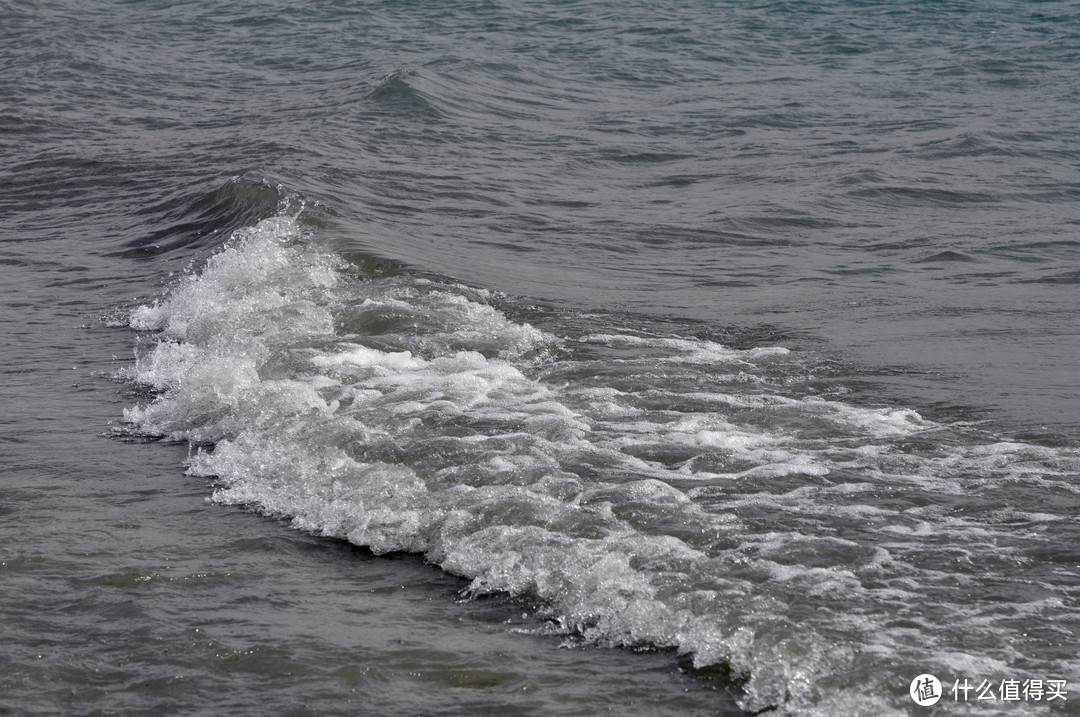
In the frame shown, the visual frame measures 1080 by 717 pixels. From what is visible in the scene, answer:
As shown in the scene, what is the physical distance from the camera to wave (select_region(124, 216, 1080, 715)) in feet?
12.3

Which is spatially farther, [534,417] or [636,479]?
[534,417]

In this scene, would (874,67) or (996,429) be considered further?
(874,67)

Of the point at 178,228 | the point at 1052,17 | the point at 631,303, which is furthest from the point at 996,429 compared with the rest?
the point at 1052,17

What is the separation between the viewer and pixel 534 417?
5.64m

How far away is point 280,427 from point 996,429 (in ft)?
11.5

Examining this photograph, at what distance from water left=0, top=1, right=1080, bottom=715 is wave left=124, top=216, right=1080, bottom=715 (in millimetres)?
20

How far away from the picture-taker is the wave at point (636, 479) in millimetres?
3736

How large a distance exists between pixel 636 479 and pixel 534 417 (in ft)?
2.87

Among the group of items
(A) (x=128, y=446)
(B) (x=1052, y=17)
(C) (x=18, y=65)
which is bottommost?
(A) (x=128, y=446)

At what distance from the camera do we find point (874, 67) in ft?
64.1

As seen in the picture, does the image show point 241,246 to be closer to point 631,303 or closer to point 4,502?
point 631,303

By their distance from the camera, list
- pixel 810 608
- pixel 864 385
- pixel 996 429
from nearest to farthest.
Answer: pixel 810 608, pixel 996 429, pixel 864 385

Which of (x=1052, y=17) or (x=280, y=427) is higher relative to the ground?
(x=1052, y=17)

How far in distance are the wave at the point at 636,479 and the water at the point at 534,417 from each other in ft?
0.07
